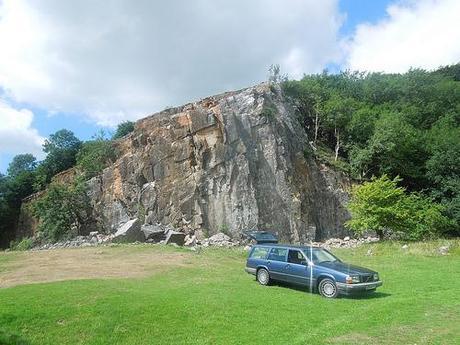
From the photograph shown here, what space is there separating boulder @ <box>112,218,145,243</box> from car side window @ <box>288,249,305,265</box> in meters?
17.6

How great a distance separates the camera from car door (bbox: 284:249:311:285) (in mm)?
15342

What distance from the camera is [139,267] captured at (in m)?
19.9

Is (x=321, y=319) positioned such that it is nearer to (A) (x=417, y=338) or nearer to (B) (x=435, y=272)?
(A) (x=417, y=338)

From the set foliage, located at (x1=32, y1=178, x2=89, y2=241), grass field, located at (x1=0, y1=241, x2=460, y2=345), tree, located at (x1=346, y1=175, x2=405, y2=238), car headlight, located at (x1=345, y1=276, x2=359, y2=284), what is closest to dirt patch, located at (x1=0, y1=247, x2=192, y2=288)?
grass field, located at (x1=0, y1=241, x2=460, y2=345)

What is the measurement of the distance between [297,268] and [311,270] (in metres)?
0.60

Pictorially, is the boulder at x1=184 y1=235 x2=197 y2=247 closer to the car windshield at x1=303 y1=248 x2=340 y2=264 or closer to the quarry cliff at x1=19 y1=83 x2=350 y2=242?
the quarry cliff at x1=19 y1=83 x2=350 y2=242

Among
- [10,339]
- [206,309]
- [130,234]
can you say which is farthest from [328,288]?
[130,234]

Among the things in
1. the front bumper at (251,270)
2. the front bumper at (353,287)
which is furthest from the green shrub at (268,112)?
the front bumper at (353,287)

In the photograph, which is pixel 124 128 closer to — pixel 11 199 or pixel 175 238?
pixel 11 199

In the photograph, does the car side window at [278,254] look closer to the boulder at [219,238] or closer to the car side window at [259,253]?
the car side window at [259,253]

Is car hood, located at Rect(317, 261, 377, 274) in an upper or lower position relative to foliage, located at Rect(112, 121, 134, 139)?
lower

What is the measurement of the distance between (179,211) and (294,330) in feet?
89.9

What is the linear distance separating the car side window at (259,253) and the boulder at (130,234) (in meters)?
15.6

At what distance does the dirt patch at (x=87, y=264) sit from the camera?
675 inches
